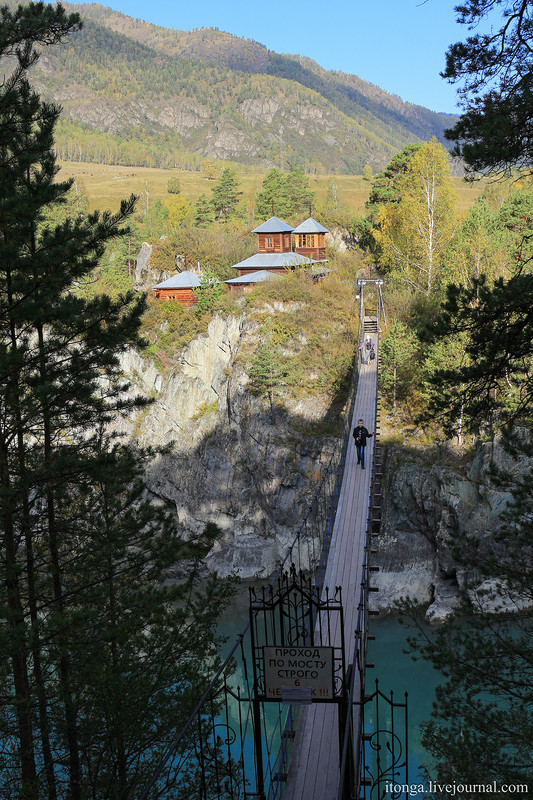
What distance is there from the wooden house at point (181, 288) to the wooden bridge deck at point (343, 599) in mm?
18088

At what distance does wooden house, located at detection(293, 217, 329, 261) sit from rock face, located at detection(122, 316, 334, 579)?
1212 centimetres

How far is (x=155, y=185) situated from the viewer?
86688mm

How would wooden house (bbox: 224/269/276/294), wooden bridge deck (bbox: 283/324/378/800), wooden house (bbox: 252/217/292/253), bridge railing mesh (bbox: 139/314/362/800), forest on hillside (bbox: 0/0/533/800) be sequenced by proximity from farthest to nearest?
wooden house (bbox: 252/217/292/253) → wooden house (bbox: 224/269/276/294) → forest on hillside (bbox: 0/0/533/800) → wooden bridge deck (bbox: 283/324/378/800) → bridge railing mesh (bbox: 139/314/362/800)

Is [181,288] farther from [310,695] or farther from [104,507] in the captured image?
[310,695]

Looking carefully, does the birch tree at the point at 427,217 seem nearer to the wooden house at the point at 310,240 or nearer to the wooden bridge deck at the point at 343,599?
the wooden house at the point at 310,240

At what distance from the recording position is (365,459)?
1334 cm

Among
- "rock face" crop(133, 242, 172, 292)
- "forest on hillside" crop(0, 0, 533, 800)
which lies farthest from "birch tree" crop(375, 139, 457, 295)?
"forest on hillside" crop(0, 0, 533, 800)

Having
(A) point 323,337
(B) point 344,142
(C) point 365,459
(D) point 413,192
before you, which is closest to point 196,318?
(A) point 323,337

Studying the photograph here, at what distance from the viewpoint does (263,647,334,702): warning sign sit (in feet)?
16.7

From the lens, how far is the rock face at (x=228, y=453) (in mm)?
24219

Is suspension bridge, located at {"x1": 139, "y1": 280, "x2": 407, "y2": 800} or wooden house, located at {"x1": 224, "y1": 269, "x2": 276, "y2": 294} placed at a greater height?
wooden house, located at {"x1": 224, "y1": 269, "x2": 276, "y2": 294}

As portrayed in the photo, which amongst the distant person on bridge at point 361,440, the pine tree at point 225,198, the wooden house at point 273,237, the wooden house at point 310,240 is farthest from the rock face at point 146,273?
the distant person on bridge at point 361,440

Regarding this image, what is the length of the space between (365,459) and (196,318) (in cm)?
1890

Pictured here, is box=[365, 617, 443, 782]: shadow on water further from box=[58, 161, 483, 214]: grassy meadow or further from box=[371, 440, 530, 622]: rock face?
box=[58, 161, 483, 214]: grassy meadow
